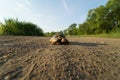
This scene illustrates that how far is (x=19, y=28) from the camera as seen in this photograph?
475 inches

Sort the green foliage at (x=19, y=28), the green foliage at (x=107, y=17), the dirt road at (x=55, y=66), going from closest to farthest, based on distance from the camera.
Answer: the dirt road at (x=55, y=66) → the green foliage at (x=19, y=28) → the green foliage at (x=107, y=17)

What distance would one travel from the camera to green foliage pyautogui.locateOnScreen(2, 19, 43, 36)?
1111cm

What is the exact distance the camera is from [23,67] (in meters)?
2.99

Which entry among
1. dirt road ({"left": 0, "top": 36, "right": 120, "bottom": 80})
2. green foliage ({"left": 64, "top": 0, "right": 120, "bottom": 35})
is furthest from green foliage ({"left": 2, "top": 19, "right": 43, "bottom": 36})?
green foliage ({"left": 64, "top": 0, "right": 120, "bottom": 35})

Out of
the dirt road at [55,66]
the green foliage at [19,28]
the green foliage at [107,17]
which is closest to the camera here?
the dirt road at [55,66]

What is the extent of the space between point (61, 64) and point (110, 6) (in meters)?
23.3

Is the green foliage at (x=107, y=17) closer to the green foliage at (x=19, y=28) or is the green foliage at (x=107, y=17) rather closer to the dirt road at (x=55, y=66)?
the green foliage at (x=19, y=28)

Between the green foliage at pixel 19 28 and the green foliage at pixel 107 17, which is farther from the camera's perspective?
the green foliage at pixel 107 17

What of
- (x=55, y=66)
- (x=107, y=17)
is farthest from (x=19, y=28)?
(x=107, y=17)

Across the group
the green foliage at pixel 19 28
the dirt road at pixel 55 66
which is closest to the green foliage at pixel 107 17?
the green foliage at pixel 19 28

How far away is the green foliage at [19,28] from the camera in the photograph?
1111 centimetres

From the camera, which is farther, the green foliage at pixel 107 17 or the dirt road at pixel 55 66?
the green foliage at pixel 107 17

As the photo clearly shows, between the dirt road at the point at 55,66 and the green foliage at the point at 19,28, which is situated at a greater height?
the green foliage at the point at 19,28

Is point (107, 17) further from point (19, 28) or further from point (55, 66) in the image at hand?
point (55, 66)
